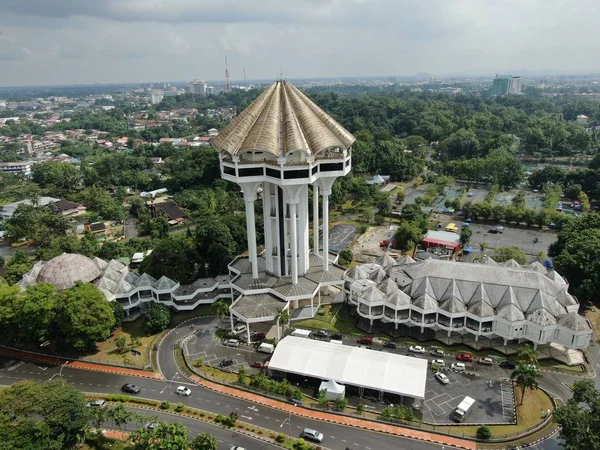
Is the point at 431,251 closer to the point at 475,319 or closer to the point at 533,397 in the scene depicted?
the point at 475,319

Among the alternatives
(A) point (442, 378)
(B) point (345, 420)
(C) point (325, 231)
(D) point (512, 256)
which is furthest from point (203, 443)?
(D) point (512, 256)

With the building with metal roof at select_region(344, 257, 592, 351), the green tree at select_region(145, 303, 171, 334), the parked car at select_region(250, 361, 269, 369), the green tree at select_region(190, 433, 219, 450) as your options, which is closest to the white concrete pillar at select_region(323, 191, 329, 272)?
the building with metal roof at select_region(344, 257, 592, 351)

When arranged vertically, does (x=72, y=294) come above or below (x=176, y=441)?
above

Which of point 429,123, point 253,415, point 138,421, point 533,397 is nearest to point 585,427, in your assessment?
point 533,397

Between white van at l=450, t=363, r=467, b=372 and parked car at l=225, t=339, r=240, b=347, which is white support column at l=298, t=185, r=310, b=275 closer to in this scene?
parked car at l=225, t=339, r=240, b=347

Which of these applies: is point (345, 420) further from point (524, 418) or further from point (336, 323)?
point (524, 418)
